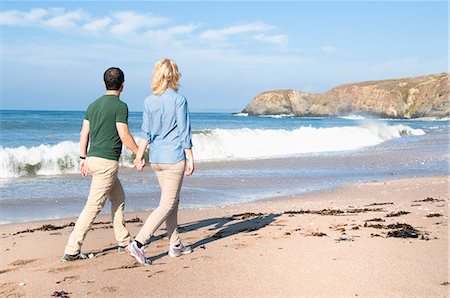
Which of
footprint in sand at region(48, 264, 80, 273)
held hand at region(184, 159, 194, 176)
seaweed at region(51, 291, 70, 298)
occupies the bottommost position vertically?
footprint in sand at region(48, 264, 80, 273)

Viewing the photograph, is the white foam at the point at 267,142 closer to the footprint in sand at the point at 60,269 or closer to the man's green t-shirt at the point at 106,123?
the man's green t-shirt at the point at 106,123

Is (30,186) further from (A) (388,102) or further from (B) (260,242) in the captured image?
(A) (388,102)

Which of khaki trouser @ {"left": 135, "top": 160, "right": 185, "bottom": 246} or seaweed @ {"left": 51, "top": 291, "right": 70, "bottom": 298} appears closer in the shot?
seaweed @ {"left": 51, "top": 291, "right": 70, "bottom": 298}

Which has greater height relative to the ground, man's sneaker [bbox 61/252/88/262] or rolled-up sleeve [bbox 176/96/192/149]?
rolled-up sleeve [bbox 176/96/192/149]

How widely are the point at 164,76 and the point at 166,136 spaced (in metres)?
0.59

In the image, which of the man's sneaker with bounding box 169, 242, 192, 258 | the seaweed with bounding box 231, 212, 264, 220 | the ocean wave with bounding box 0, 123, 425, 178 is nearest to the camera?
the man's sneaker with bounding box 169, 242, 192, 258

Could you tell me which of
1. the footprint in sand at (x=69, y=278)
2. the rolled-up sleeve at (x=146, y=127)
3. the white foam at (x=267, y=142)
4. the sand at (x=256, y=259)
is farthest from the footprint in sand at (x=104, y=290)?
the white foam at (x=267, y=142)

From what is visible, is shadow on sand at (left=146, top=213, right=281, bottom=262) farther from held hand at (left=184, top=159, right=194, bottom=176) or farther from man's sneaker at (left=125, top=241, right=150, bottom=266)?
held hand at (left=184, top=159, right=194, bottom=176)

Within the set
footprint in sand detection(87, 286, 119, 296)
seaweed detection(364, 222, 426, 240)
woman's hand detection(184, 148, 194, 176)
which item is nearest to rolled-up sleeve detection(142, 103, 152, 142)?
woman's hand detection(184, 148, 194, 176)

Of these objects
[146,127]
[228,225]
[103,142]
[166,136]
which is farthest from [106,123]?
[228,225]

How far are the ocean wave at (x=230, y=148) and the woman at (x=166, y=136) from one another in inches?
447

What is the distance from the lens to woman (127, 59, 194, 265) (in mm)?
5293

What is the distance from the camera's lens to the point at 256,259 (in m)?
5.14

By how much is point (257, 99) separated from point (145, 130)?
15394 cm
